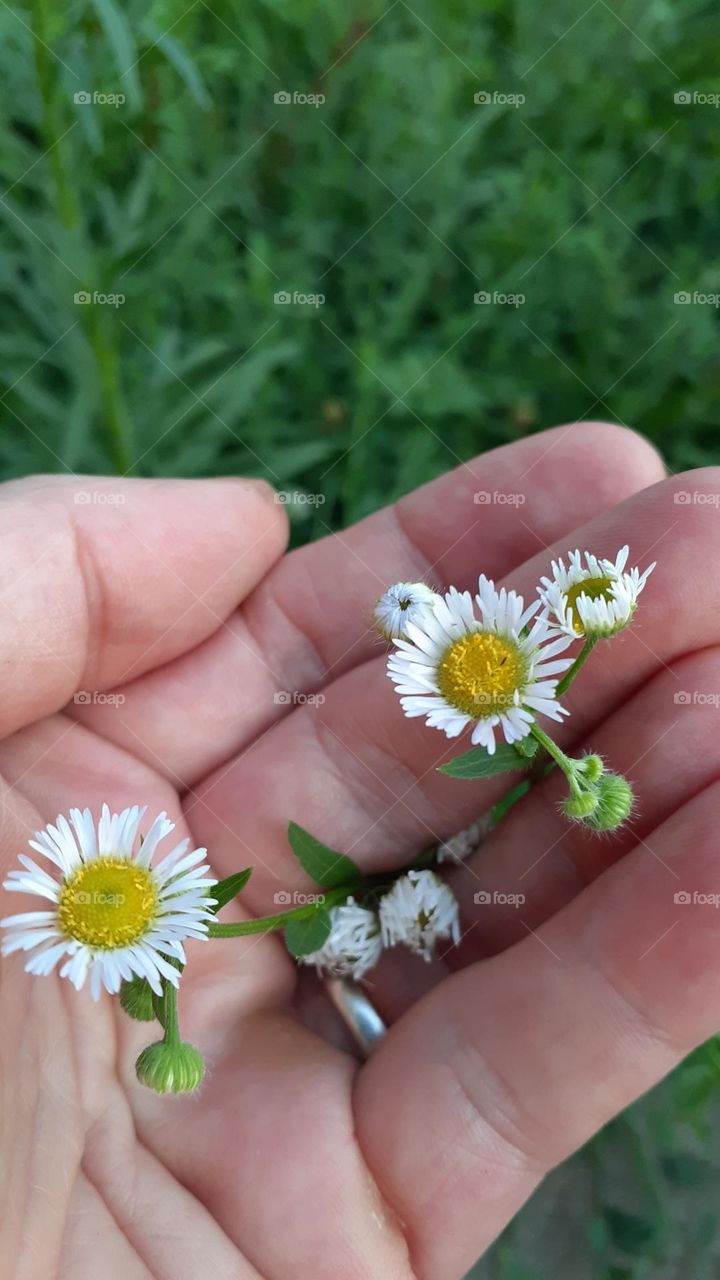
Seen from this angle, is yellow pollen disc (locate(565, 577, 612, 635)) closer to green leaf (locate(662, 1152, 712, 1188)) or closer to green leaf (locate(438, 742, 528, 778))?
green leaf (locate(438, 742, 528, 778))

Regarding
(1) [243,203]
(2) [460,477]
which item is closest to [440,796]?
(2) [460,477]

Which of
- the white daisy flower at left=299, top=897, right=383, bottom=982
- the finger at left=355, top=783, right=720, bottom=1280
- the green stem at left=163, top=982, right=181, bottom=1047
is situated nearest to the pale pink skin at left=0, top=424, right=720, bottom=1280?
the finger at left=355, top=783, right=720, bottom=1280

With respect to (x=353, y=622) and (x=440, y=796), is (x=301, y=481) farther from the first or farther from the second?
(x=440, y=796)

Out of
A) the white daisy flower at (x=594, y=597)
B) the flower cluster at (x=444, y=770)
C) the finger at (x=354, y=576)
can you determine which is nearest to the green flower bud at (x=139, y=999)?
the flower cluster at (x=444, y=770)

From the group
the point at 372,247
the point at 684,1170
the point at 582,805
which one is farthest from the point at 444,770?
the point at 372,247

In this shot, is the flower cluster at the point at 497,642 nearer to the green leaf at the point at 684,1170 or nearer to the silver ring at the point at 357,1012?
the silver ring at the point at 357,1012

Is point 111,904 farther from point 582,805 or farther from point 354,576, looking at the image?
point 354,576
